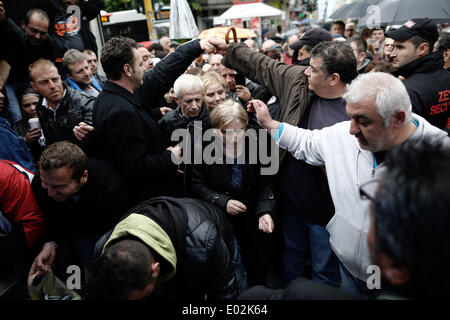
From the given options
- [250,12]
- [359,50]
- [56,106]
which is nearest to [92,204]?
[56,106]

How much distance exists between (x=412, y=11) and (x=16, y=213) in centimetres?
500

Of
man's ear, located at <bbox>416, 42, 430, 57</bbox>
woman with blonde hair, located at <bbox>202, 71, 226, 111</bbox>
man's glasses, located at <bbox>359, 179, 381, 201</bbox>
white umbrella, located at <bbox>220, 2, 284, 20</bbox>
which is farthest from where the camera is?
white umbrella, located at <bbox>220, 2, 284, 20</bbox>

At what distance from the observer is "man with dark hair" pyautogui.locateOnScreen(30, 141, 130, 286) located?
2043 millimetres

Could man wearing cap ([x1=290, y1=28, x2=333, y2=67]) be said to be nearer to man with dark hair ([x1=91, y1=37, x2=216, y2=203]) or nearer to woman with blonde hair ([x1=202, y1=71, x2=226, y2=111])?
woman with blonde hair ([x1=202, y1=71, x2=226, y2=111])

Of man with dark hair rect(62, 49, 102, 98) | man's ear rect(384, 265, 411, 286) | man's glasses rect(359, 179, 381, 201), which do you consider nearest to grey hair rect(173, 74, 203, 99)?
man with dark hair rect(62, 49, 102, 98)

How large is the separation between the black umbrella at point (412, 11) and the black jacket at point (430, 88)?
1.55 metres

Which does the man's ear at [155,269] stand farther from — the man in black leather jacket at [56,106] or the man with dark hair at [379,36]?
the man with dark hair at [379,36]

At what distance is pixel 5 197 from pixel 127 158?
2.77ft

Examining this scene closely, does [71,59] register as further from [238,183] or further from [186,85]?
[238,183]

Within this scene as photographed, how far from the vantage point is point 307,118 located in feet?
8.28

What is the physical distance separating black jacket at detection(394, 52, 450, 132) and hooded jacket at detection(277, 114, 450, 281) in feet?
3.44

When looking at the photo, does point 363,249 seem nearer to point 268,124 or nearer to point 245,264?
point 268,124

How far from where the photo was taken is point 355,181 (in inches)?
71.3
